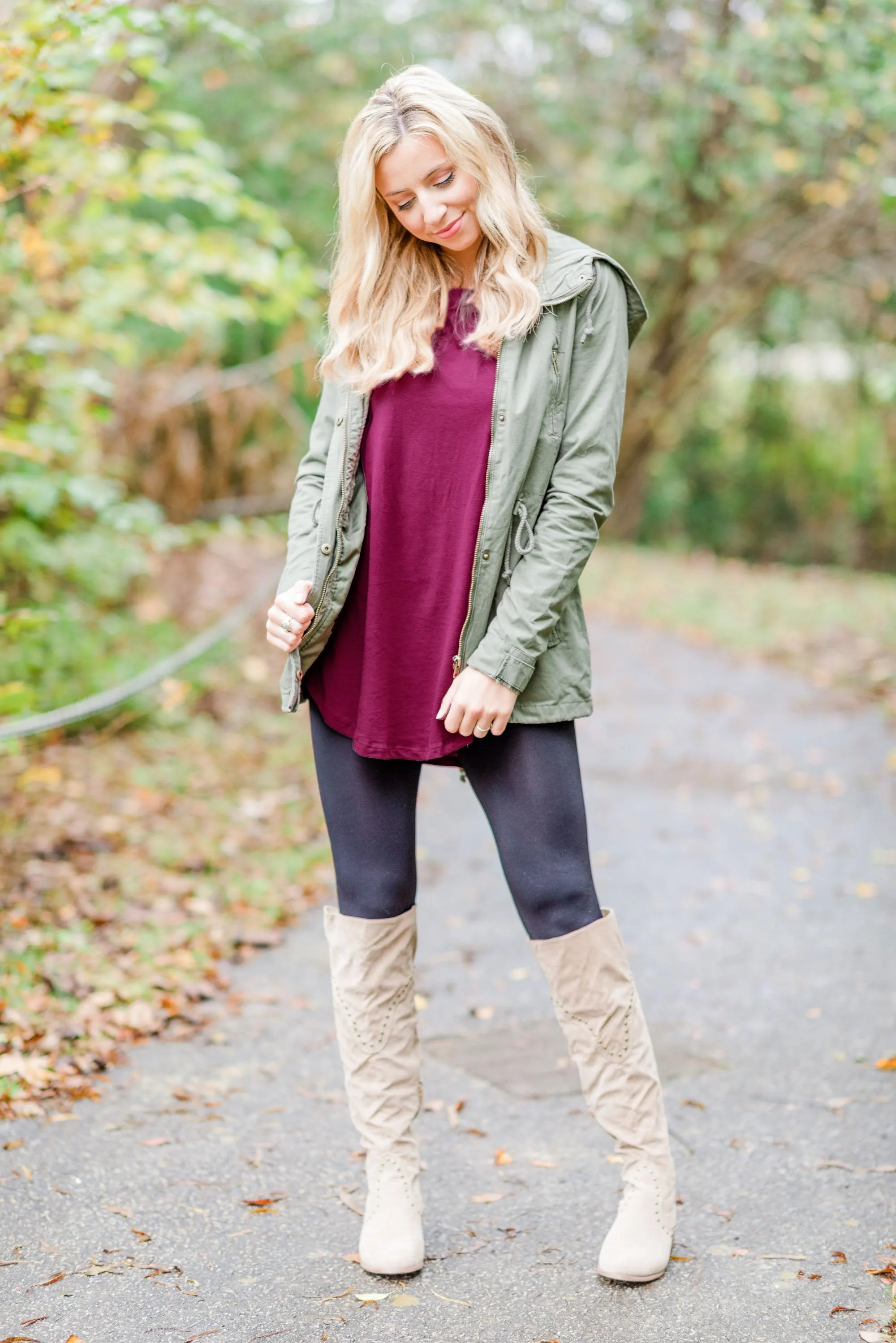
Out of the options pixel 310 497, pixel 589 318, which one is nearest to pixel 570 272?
pixel 589 318

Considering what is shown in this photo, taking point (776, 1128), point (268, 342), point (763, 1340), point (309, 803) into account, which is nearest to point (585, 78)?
point (268, 342)

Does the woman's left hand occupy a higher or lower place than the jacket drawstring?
lower

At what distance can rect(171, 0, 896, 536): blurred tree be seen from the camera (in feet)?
26.3

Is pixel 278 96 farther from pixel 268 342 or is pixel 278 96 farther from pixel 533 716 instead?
pixel 533 716

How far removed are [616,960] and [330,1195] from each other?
0.87 meters

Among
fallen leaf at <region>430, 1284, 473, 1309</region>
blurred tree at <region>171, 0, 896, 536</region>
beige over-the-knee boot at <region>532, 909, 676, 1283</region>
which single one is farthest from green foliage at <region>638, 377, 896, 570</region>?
fallen leaf at <region>430, 1284, 473, 1309</region>

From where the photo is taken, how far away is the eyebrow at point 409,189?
230 centimetres

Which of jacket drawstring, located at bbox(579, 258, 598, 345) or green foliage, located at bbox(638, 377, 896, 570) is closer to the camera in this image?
jacket drawstring, located at bbox(579, 258, 598, 345)

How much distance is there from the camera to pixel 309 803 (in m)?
5.72

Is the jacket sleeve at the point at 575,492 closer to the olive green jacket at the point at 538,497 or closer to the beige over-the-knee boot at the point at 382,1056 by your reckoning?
the olive green jacket at the point at 538,497

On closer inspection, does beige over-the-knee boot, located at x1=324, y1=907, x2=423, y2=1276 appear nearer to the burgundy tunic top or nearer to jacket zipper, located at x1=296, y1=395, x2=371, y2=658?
the burgundy tunic top

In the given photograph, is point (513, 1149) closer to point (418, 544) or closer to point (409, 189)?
point (418, 544)

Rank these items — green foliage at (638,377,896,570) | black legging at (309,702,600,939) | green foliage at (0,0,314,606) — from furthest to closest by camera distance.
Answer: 1. green foliage at (638,377,896,570)
2. green foliage at (0,0,314,606)
3. black legging at (309,702,600,939)

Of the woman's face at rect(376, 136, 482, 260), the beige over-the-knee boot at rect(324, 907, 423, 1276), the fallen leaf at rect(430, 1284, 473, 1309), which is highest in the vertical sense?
the woman's face at rect(376, 136, 482, 260)
